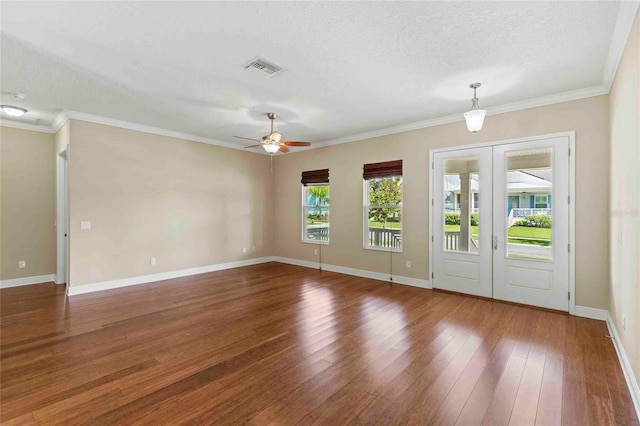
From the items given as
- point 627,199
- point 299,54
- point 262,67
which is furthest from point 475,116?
point 262,67

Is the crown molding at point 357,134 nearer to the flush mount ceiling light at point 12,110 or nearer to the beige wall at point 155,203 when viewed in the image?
the beige wall at point 155,203

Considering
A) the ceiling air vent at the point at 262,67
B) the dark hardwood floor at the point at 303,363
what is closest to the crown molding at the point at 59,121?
the dark hardwood floor at the point at 303,363

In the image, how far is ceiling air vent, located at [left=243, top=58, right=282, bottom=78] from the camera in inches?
123

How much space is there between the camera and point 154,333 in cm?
335

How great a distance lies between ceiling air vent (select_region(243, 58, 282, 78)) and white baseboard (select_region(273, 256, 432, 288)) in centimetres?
412

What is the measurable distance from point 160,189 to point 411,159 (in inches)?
190

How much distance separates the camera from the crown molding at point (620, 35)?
2.21 metres

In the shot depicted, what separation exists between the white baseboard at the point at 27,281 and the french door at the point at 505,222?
23.3 feet

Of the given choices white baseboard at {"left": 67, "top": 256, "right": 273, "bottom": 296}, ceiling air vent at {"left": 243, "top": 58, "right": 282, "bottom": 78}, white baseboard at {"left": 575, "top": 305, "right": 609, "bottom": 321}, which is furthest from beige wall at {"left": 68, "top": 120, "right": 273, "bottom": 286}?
white baseboard at {"left": 575, "top": 305, "right": 609, "bottom": 321}

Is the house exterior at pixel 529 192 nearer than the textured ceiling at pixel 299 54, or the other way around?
the textured ceiling at pixel 299 54

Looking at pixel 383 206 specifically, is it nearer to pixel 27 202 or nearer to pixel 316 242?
pixel 316 242

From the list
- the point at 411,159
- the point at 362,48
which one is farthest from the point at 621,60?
the point at 411,159

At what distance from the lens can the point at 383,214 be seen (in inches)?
235

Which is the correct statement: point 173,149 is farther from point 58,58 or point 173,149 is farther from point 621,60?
point 621,60
